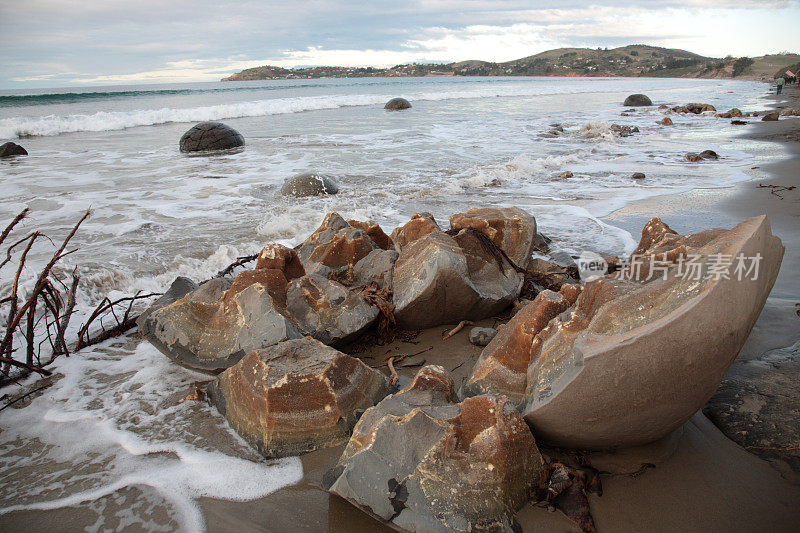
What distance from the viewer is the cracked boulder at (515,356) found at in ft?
7.30

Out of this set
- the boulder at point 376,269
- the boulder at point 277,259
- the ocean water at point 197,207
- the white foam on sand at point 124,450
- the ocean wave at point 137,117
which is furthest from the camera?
the ocean wave at point 137,117

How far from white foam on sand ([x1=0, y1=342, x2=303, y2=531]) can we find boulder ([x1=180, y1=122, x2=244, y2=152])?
10756 mm

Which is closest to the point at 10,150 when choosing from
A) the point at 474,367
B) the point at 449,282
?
the point at 449,282

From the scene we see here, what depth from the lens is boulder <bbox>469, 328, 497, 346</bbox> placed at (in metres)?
3.02

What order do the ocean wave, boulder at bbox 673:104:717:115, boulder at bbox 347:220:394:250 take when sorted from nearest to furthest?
1. boulder at bbox 347:220:394:250
2. the ocean wave
3. boulder at bbox 673:104:717:115

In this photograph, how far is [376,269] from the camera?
3.59 m

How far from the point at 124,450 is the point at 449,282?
189cm

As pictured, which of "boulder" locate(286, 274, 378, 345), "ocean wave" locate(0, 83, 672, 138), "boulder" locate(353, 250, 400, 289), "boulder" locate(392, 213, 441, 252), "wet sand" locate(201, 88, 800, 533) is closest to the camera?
"wet sand" locate(201, 88, 800, 533)

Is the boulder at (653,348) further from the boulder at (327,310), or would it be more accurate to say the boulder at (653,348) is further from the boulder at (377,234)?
the boulder at (377,234)

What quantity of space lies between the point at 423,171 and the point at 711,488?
793cm

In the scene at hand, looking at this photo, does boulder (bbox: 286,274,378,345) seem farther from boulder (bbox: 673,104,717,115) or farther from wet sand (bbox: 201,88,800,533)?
boulder (bbox: 673,104,717,115)

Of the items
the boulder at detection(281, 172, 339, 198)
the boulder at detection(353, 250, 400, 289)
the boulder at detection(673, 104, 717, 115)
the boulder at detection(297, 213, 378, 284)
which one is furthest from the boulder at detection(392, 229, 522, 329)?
Answer: the boulder at detection(673, 104, 717, 115)

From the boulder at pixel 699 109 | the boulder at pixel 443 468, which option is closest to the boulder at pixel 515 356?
the boulder at pixel 443 468

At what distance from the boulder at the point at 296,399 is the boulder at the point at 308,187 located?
5520 millimetres
